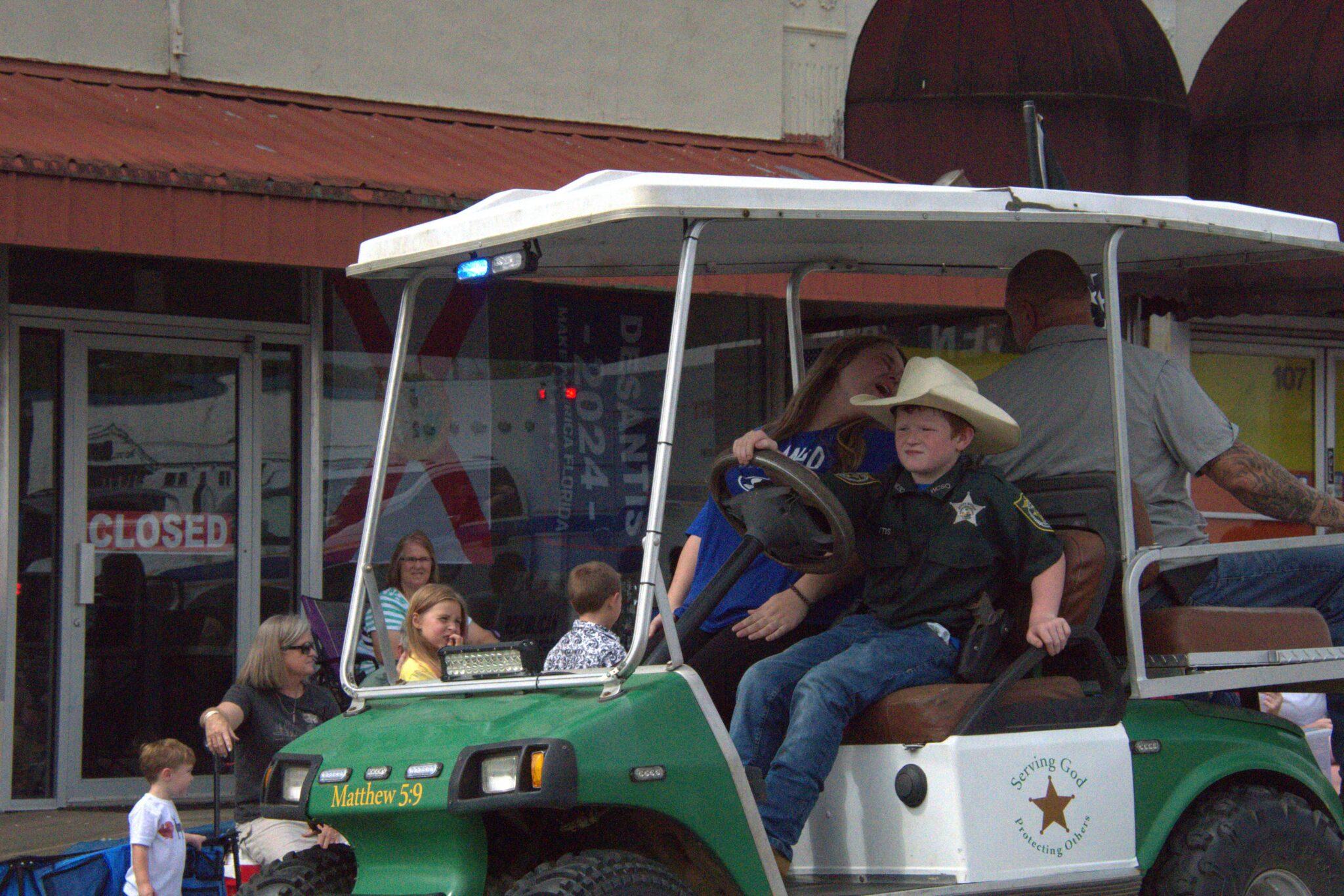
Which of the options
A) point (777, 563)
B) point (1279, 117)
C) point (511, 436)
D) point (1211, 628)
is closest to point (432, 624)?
point (777, 563)

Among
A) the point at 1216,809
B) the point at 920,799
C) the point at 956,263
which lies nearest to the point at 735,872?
the point at 920,799

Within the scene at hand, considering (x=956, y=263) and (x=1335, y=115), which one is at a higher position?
(x=1335, y=115)

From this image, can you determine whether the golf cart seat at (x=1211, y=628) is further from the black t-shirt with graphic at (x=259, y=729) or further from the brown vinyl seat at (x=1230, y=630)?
the black t-shirt with graphic at (x=259, y=729)

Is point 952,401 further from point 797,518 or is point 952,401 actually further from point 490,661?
point 490,661

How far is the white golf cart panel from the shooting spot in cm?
425

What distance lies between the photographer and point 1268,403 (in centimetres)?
1250

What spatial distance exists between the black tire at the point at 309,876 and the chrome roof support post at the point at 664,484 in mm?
948

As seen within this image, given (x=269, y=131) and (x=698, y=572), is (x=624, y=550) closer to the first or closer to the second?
(x=269, y=131)

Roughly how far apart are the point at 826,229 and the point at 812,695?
1226 millimetres

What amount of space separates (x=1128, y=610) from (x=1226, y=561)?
0.71 m

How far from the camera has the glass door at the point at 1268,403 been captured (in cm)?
1203

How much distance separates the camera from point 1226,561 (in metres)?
5.08

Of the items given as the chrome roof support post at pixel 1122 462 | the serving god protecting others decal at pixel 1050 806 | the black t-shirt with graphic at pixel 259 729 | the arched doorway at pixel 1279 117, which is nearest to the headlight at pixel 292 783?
the serving god protecting others decal at pixel 1050 806

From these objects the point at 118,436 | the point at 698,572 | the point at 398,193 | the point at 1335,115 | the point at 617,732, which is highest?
the point at 1335,115
